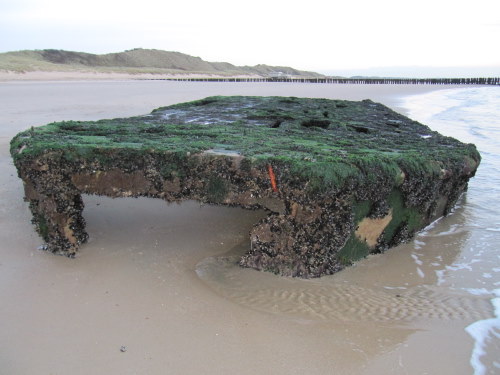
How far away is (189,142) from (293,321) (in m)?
1.46

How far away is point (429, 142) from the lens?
430 cm

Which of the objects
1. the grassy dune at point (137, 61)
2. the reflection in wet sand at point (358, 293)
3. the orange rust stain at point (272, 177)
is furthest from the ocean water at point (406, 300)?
the grassy dune at point (137, 61)

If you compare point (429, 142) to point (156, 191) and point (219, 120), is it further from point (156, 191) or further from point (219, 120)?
point (156, 191)

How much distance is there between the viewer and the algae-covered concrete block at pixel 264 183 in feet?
8.82

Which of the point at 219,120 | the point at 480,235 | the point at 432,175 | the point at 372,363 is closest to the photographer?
the point at 372,363

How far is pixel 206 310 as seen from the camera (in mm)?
2562

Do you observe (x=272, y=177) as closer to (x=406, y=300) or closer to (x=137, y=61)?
(x=406, y=300)

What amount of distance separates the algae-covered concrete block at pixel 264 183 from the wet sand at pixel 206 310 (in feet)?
0.62

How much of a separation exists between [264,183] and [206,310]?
2.75 feet

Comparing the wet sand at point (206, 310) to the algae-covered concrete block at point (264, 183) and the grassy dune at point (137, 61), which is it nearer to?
the algae-covered concrete block at point (264, 183)

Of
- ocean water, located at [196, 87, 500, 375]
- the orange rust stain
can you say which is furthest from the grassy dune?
the orange rust stain

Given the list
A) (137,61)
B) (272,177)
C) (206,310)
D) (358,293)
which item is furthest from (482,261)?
(137,61)

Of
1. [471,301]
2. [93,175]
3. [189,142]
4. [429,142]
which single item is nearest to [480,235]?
[429,142]

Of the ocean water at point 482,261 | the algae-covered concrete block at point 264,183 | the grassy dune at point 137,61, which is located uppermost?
the grassy dune at point 137,61
